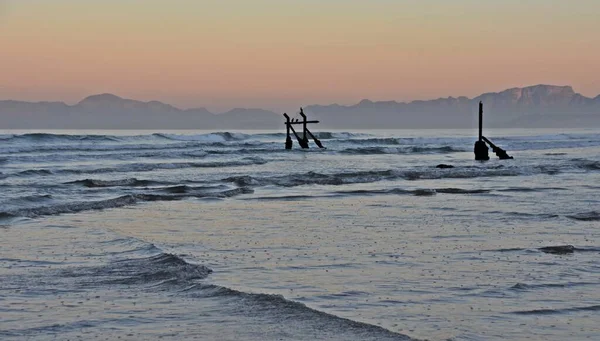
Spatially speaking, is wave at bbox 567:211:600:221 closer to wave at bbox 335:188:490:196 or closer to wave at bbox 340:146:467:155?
wave at bbox 335:188:490:196

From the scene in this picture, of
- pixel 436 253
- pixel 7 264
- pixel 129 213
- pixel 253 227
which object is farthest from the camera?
pixel 129 213

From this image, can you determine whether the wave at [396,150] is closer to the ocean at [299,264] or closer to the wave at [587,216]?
the ocean at [299,264]

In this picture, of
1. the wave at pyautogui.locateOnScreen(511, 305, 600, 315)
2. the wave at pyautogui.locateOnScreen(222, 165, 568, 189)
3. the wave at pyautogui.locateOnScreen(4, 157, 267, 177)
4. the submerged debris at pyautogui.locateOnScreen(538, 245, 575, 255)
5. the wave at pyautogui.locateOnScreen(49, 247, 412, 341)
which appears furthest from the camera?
the wave at pyautogui.locateOnScreen(4, 157, 267, 177)

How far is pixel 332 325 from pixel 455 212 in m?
10.5

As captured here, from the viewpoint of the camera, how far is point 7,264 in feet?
38.3

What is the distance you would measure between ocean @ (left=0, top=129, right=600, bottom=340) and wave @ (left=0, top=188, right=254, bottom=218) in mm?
57

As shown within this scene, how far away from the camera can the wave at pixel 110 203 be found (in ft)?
59.4

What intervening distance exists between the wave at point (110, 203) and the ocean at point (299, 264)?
57mm

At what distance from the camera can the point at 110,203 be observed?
20.6m

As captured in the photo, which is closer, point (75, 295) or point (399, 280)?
point (75, 295)

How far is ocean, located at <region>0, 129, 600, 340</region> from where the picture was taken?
8.36 m

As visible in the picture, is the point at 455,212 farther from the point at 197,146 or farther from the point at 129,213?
the point at 197,146

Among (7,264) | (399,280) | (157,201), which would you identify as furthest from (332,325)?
(157,201)

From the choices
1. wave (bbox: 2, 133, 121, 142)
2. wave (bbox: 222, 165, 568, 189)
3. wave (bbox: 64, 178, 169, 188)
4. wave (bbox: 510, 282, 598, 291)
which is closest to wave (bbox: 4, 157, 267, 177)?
wave (bbox: 64, 178, 169, 188)
